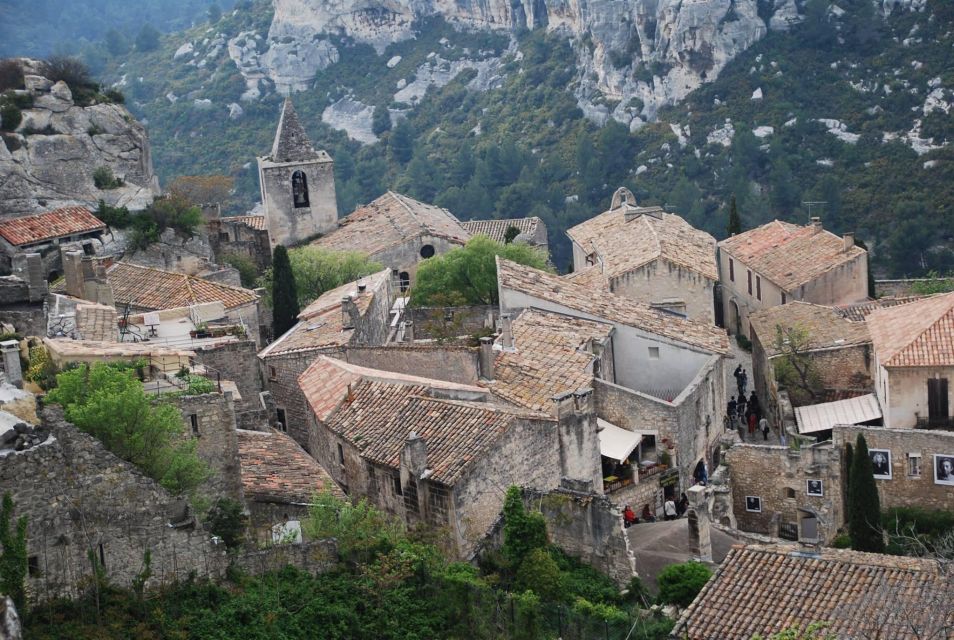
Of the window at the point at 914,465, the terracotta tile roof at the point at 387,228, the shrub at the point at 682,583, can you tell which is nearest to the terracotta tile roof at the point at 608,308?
the window at the point at 914,465

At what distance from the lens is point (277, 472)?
31531mm

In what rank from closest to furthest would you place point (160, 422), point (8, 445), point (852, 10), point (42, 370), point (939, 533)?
point (8, 445), point (160, 422), point (42, 370), point (939, 533), point (852, 10)

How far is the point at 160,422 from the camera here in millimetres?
25266

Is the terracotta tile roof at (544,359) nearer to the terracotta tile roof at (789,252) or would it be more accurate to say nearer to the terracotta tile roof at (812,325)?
the terracotta tile roof at (812,325)

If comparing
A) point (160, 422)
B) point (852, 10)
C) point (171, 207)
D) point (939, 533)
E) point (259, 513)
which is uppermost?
point (852, 10)

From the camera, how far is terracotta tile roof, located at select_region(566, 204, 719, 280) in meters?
55.8

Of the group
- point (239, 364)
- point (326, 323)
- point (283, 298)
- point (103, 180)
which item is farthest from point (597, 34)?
point (239, 364)

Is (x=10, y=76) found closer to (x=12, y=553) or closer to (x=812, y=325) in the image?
(x=812, y=325)

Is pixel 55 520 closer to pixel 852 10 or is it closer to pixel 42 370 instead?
pixel 42 370

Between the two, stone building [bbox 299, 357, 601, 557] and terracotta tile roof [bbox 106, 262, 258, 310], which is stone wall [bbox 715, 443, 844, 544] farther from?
terracotta tile roof [bbox 106, 262, 258, 310]

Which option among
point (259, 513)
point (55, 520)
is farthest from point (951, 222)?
point (55, 520)

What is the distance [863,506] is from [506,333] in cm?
1096

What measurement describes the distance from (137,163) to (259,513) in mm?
33657

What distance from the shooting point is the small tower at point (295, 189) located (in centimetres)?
7000
